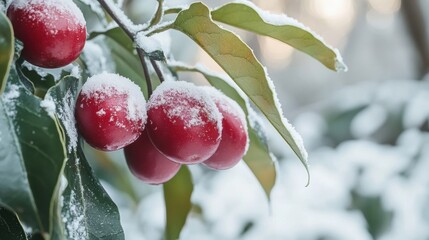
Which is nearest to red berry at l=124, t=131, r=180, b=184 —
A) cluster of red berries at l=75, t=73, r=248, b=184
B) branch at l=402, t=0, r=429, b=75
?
cluster of red berries at l=75, t=73, r=248, b=184

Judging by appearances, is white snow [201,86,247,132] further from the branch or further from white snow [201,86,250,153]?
the branch

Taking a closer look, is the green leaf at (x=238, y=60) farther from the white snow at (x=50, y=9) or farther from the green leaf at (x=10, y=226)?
the green leaf at (x=10, y=226)

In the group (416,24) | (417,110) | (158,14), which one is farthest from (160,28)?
(416,24)

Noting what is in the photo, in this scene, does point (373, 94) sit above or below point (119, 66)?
below

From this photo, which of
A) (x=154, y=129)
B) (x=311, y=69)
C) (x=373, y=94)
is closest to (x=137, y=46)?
(x=154, y=129)

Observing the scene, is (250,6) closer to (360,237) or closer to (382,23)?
(360,237)

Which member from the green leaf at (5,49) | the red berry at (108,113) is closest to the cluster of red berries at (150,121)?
the red berry at (108,113)
